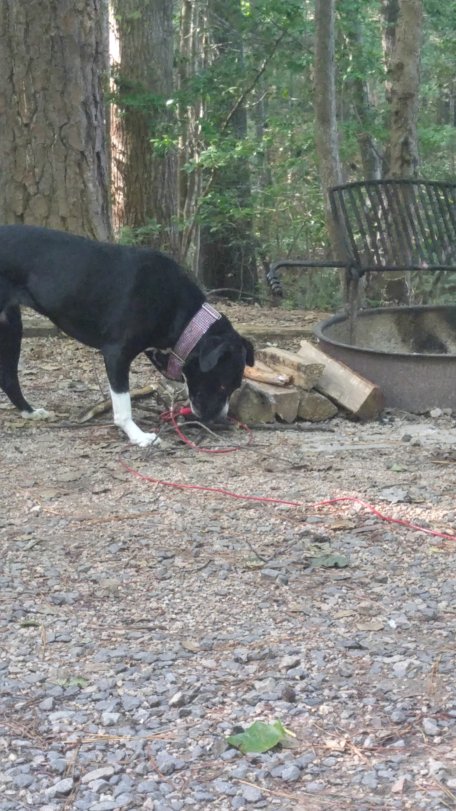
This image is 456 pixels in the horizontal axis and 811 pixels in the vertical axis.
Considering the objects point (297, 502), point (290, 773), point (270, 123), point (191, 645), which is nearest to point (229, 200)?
point (270, 123)

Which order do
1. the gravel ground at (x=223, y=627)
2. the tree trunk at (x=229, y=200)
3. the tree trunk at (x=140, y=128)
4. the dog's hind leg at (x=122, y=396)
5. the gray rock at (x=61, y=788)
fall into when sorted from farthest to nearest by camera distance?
the tree trunk at (x=229, y=200) → the tree trunk at (x=140, y=128) → the dog's hind leg at (x=122, y=396) → the gravel ground at (x=223, y=627) → the gray rock at (x=61, y=788)

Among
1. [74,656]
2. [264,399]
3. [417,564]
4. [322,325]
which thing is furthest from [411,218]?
[74,656]

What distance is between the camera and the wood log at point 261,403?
263 inches

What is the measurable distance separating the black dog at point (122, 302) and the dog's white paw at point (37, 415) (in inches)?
29.5

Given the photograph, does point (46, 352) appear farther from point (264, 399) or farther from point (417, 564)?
point (417, 564)

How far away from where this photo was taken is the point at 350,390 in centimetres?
689

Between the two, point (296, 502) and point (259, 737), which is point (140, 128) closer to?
point (296, 502)

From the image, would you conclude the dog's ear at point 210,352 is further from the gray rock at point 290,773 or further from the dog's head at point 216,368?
the gray rock at point 290,773

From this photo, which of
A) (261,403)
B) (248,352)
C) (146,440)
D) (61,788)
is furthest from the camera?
(261,403)

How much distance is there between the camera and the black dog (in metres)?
6.12

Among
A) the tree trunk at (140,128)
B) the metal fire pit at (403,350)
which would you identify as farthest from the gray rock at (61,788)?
the tree trunk at (140,128)

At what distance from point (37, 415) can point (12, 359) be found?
1.37ft

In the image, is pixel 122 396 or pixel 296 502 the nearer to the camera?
pixel 296 502

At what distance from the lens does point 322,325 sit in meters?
7.68
